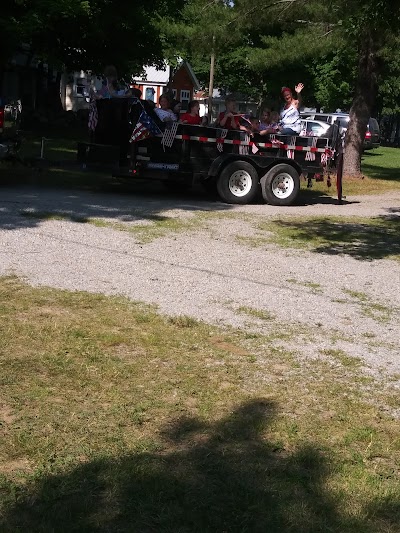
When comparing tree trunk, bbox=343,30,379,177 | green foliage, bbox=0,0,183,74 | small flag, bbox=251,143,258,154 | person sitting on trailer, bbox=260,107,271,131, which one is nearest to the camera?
small flag, bbox=251,143,258,154

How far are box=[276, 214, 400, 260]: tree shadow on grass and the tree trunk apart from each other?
8094 mm

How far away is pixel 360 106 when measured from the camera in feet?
74.1

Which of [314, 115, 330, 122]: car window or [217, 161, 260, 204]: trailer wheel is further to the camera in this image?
[314, 115, 330, 122]: car window

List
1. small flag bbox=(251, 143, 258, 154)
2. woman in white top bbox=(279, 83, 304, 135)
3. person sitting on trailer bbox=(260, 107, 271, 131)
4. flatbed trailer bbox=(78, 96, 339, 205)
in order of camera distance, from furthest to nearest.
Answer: person sitting on trailer bbox=(260, 107, 271, 131) → woman in white top bbox=(279, 83, 304, 135) → small flag bbox=(251, 143, 258, 154) → flatbed trailer bbox=(78, 96, 339, 205)

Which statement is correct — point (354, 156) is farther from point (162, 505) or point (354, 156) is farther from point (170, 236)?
point (162, 505)

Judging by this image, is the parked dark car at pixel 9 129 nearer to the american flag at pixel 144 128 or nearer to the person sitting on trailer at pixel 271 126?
the american flag at pixel 144 128

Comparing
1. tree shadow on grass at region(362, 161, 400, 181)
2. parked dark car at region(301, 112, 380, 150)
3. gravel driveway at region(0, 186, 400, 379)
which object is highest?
parked dark car at region(301, 112, 380, 150)

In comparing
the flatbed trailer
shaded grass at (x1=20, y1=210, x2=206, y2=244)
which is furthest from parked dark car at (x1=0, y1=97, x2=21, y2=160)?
shaded grass at (x1=20, y1=210, x2=206, y2=244)

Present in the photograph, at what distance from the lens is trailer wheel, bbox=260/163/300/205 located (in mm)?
15531

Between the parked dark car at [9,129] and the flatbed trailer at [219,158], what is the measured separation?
125cm

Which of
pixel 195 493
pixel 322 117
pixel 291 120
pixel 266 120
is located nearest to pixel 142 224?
pixel 291 120

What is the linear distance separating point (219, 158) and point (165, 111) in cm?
123

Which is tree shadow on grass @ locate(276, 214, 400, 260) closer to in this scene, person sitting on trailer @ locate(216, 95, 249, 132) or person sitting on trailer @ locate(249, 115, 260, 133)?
person sitting on trailer @ locate(249, 115, 260, 133)

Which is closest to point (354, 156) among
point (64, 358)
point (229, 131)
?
point (229, 131)
